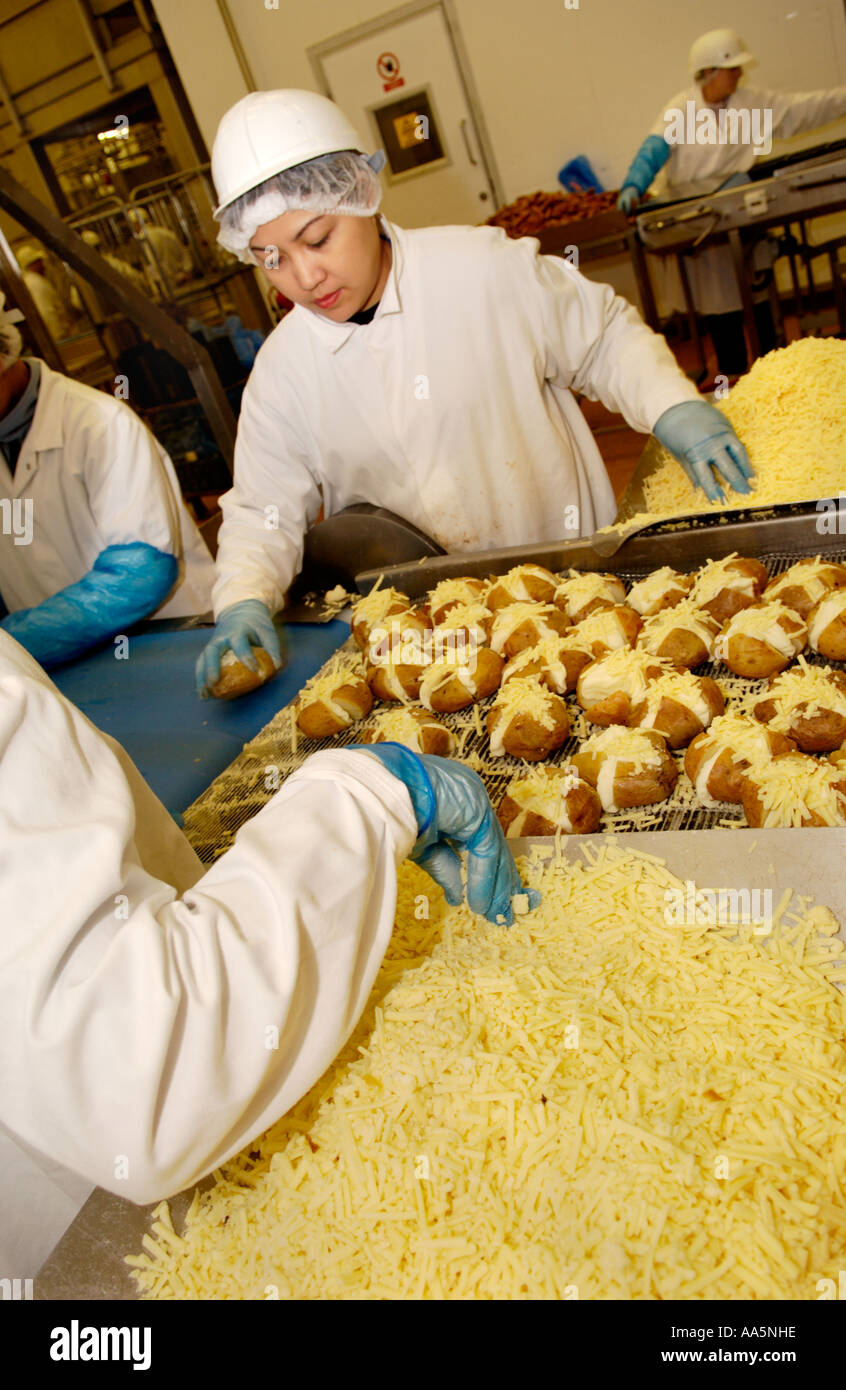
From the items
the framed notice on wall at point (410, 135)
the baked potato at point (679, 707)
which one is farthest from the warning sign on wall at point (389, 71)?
the baked potato at point (679, 707)

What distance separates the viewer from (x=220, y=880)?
1010 millimetres

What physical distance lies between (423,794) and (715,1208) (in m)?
0.62

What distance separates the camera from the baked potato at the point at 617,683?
71.7 inches

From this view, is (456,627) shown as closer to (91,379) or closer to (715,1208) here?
(715,1208)

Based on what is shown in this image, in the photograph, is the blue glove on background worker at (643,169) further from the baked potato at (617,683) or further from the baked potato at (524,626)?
the baked potato at (617,683)

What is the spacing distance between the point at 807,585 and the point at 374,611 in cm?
114

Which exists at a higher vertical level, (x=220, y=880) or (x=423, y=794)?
(x=220, y=880)

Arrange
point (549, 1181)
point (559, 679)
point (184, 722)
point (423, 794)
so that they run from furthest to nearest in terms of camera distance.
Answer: point (184, 722) → point (559, 679) → point (423, 794) → point (549, 1181)

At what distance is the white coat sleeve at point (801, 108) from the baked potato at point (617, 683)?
658cm

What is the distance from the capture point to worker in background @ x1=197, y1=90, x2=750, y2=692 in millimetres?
2281
